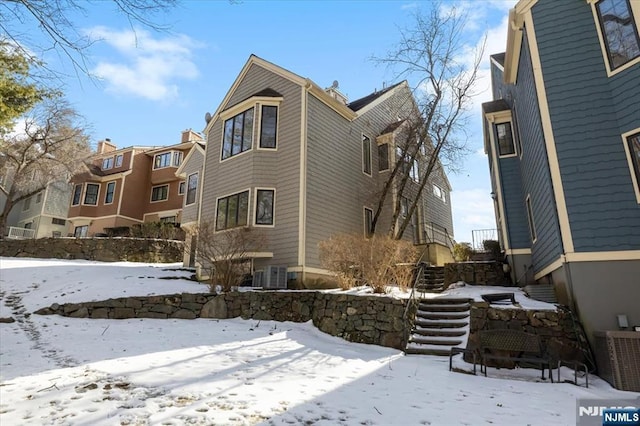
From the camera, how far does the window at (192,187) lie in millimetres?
18242

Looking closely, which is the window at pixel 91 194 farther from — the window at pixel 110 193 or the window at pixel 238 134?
the window at pixel 238 134

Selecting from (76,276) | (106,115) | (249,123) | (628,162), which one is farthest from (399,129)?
(76,276)

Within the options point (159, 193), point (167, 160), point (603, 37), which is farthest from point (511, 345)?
point (167, 160)

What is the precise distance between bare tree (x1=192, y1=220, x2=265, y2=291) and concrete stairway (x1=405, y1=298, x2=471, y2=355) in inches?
229

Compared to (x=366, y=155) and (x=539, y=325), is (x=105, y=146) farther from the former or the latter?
(x=539, y=325)

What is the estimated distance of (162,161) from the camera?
29000mm

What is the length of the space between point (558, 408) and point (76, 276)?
15.4 m

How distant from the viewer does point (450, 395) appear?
16.1ft

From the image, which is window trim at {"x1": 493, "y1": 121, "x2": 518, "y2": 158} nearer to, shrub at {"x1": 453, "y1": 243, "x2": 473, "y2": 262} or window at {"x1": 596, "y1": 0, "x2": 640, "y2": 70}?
shrub at {"x1": 453, "y1": 243, "x2": 473, "y2": 262}

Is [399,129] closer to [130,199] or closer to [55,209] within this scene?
[130,199]

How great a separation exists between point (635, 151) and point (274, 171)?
10.6 meters

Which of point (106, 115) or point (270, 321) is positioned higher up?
point (106, 115)

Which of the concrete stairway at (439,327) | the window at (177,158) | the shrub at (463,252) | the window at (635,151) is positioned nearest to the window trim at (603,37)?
the window at (635,151)

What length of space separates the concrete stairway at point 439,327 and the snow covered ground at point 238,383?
1.86 feet
